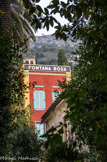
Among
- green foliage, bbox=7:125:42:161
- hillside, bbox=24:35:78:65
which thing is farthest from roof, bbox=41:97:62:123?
hillside, bbox=24:35:78:65

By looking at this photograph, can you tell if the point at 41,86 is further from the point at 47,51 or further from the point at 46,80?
the point at 47,51

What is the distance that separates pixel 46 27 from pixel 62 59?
134ft

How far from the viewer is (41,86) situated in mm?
34406

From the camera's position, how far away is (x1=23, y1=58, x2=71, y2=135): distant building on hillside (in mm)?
33219

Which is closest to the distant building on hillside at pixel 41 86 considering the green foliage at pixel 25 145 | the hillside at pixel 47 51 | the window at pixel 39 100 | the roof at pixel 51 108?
the window at pixel 39 100

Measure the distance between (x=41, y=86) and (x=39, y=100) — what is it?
1553mm

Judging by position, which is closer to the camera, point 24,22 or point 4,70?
point 4,70

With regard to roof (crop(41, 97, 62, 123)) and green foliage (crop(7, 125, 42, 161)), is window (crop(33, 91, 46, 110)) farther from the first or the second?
green foliage (crop(7, 125, 42, 161))

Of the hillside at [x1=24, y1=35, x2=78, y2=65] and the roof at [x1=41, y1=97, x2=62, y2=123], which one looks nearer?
the roof at [x1=41, y1=97, x2=62, y2=123]

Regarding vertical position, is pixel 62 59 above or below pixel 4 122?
above

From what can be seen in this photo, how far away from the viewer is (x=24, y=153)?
55.0ft

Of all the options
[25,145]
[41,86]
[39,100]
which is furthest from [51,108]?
[25,145]

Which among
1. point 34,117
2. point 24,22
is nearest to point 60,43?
point 34,117

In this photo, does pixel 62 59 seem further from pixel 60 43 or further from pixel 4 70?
pixel 60 43
